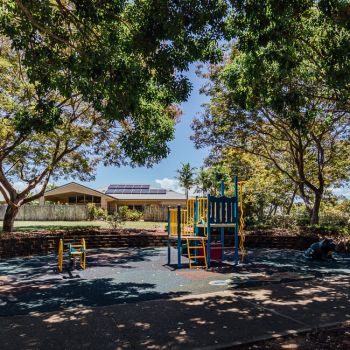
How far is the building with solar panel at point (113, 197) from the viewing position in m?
46.0

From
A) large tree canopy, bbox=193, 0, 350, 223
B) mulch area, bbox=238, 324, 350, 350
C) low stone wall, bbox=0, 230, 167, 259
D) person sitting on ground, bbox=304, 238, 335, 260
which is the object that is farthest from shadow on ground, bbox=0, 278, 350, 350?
low stone wall, bbox=0, 230, 167, 259

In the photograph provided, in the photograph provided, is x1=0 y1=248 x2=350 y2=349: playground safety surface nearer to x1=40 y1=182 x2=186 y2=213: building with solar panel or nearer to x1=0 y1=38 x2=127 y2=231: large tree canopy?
x1=0 y1=38 x2=127 y2=231: large tree canopy

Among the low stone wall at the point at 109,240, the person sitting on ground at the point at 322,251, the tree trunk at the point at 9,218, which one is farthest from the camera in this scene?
the tree trunk at the point at 9,218

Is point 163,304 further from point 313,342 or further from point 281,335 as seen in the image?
point 313,342

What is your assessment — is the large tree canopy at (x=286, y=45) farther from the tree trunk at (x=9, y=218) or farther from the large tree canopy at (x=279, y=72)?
the tree trunk at (x=9, y=218)

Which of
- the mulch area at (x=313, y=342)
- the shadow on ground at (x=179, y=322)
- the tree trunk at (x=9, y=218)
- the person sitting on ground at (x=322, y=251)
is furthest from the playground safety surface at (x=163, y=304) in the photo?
the tree trunk at (x=9, y=218)

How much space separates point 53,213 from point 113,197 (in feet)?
30.0

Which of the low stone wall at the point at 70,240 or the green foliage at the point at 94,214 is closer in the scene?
the low stone wall at the point at 70,240

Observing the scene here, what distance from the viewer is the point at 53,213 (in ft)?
131

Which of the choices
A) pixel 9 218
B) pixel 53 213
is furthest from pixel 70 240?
pixel 53 213

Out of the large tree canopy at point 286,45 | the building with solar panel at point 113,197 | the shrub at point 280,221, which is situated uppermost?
the large tree canopy at point 286,45

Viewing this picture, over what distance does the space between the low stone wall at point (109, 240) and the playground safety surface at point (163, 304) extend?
2.29 meters

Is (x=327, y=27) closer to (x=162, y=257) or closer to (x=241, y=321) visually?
(x=241, y=321)

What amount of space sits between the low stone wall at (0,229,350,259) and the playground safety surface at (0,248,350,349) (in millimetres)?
2291
